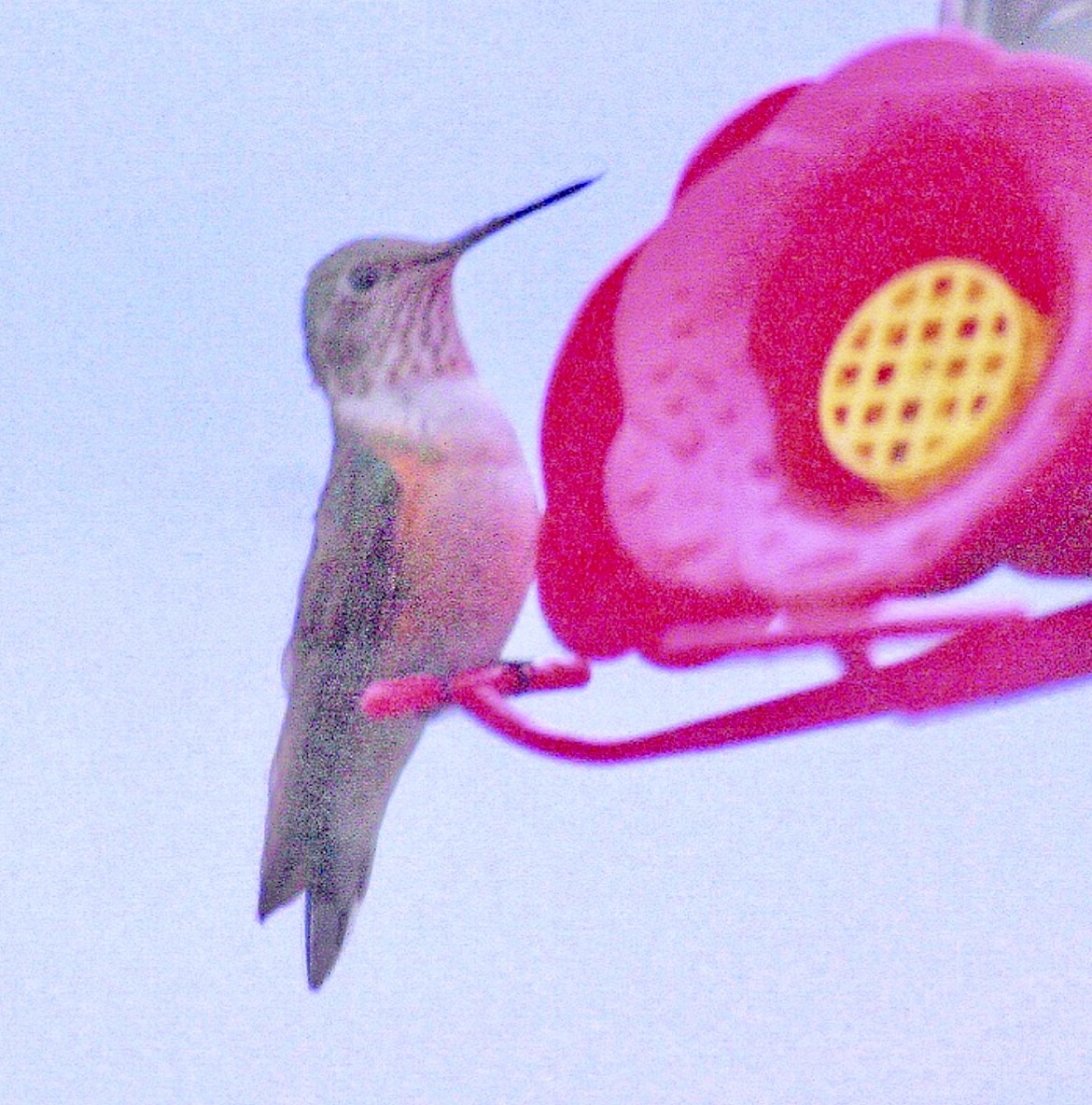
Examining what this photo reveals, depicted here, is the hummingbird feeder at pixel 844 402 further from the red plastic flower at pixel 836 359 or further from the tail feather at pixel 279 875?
the tail feather at pixel 279 875

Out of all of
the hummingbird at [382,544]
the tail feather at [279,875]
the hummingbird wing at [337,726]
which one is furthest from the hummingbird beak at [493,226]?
the tail feather at [279,875]

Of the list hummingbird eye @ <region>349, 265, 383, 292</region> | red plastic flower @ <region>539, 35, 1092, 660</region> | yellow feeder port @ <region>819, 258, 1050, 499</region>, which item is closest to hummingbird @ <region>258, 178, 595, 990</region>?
hummingbird eye @ <region>349, 265, 383, 292</region>

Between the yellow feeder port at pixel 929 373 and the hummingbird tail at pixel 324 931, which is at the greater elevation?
the yellow feeder port at pixel 929 373

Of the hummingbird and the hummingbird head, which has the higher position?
the hummingbird head

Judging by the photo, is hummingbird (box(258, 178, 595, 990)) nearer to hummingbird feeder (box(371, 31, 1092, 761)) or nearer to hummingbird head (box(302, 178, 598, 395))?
hummingbird head (box(302, 178, 598, 395))

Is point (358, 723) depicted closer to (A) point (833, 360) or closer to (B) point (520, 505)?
(B) point (520, 505)

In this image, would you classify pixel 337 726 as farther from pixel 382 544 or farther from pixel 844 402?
pixel 844 402
